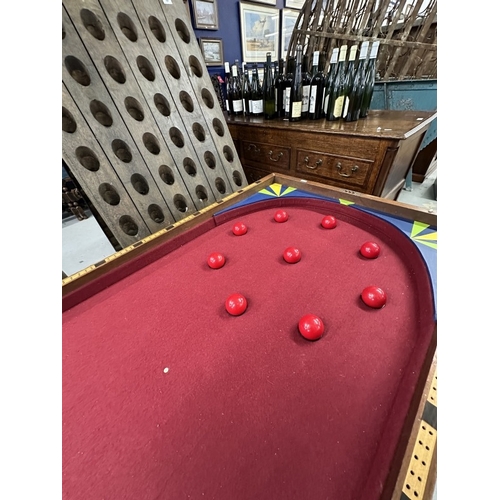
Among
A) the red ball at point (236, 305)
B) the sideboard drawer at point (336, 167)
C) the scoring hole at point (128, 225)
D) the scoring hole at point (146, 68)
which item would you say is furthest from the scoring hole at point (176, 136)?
the red ball at point (236, 305)

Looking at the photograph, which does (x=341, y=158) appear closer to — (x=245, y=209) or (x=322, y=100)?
(x=322, y=100)

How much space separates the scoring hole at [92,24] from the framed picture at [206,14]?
1440 millimetres

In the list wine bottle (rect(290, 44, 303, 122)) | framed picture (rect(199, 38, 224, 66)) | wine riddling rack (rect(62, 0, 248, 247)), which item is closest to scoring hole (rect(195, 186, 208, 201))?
wine riddling rack (rect(62, 0, 248, 247))

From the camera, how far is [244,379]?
54 centimetres

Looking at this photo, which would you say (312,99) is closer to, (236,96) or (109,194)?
(236,96)

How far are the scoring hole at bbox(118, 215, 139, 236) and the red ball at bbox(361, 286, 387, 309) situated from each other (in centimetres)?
109

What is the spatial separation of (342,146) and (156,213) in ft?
3.80

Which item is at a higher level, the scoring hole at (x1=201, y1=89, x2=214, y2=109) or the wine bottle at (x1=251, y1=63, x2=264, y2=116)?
the scoring hole at (x1=201, y1=89, x2=214, y2=109)

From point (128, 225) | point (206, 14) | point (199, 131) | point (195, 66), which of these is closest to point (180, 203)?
point (128, 225)

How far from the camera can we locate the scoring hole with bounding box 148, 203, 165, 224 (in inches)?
49.6

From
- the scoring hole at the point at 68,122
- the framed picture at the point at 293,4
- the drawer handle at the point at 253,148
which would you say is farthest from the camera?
the framed picture at the point at 293,4

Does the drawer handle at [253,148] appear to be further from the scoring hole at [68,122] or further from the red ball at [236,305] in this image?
the red ball at [236,305]

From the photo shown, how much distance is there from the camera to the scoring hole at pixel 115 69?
1062mm

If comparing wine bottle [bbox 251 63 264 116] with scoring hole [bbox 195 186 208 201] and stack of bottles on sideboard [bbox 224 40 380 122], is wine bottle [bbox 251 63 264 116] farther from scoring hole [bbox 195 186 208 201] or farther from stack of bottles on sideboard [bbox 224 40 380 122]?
scoring hole [bbox 195 186 208 201]
